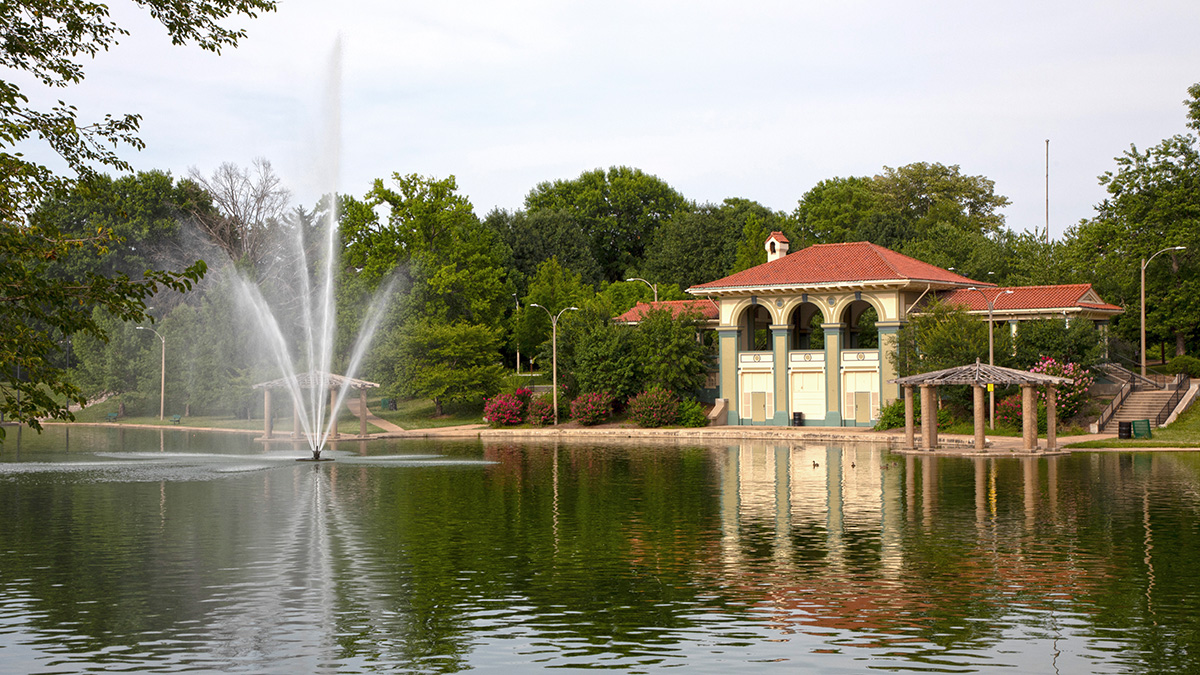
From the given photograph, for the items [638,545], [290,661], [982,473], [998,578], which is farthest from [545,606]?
[982,473]

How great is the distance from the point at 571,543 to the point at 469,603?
6027mm

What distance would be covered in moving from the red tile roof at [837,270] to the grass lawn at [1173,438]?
1475cm

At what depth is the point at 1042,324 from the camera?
58.8 m

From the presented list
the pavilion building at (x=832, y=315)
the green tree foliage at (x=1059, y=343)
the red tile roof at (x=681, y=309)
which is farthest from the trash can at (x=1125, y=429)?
the red tile roof at (x=681, y=309)

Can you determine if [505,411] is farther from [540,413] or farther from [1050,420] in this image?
[1050,420]

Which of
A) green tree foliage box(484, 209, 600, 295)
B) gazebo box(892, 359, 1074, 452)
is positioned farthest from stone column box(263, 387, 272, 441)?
green tree foliage box(484, 209, 600, 295)

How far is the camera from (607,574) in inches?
753

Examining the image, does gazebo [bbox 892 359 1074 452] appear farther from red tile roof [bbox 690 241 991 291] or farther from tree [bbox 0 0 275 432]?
tree [bbox 0 0 275 432]

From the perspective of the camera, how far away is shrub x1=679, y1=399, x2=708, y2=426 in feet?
222

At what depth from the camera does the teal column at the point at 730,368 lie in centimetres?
6981

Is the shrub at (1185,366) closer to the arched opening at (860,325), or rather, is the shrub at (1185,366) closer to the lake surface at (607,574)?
the arched opening at (860,325)

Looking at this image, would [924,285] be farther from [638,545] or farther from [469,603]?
[469,603]

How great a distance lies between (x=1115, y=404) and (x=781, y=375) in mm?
18269

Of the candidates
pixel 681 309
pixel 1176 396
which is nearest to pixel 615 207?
pixel 681 309
